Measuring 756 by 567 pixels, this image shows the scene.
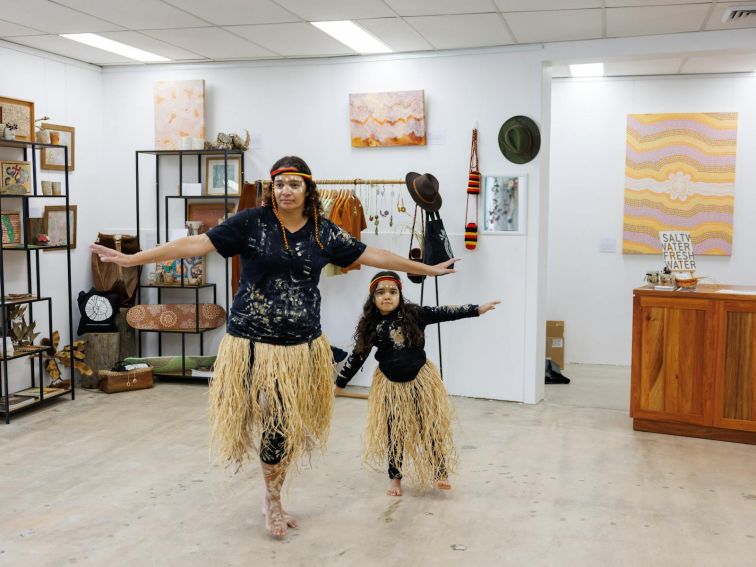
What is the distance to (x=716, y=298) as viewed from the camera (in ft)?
15.7

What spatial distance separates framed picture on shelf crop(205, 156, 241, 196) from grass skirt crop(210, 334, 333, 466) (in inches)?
132

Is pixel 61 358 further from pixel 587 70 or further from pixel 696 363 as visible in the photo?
pixel 587 70

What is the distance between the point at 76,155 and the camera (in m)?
6.48

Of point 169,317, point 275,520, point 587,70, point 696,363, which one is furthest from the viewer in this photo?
point 587,70

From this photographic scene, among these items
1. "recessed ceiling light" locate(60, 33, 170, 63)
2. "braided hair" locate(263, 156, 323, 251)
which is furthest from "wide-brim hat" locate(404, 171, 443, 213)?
"recessed ceiling light" locate(60, 33, 170, 63)

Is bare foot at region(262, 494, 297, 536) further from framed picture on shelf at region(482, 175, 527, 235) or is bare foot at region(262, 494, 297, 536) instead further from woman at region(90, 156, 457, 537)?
framed picture on shelf at region(482, 175, 527, 235)

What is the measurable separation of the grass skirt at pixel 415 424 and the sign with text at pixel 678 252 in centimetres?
210

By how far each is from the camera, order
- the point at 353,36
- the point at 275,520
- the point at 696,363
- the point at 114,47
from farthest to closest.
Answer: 1. the point at 114,47
2. the point at 353,36
3. the point at 696,363
4. the point at 275,520

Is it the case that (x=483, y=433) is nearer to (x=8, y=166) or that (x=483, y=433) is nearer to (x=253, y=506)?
(x=253, y=506)

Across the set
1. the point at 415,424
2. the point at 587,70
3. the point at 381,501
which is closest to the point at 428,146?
the point at 587,70

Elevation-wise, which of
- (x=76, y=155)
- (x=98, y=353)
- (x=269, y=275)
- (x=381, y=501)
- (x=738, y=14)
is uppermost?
(x=738, y=14)

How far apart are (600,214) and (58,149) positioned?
15.0ft

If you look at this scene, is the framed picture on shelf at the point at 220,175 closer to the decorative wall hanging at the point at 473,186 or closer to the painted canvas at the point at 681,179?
the decorative wall hanging at the point at 473,186

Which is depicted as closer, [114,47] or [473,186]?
[473,186]
